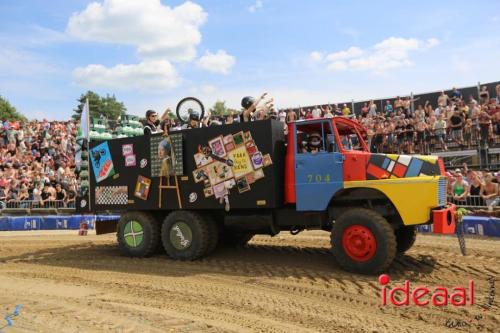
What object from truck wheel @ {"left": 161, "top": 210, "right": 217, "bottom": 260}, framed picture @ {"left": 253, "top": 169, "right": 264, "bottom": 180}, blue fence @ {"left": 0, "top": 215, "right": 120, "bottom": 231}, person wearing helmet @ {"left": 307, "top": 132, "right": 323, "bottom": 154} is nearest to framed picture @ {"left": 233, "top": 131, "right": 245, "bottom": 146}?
framed picture @ {"left": 253, "top": 169, "right": 264, "bottom": 180}

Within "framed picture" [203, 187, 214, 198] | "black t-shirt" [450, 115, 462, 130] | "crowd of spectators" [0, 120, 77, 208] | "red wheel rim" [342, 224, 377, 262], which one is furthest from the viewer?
"crowd of spectators" [0, 120, 77, 208]

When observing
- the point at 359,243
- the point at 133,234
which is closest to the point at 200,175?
the point at 133,234

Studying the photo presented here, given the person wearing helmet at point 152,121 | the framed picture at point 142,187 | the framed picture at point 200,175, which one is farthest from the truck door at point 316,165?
the person wearing helmet at point 152,121

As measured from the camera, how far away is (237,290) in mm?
6668

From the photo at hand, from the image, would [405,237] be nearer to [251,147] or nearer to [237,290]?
[251,147]

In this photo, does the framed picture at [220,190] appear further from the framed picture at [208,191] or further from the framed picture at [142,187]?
the framed picture at [142,187]

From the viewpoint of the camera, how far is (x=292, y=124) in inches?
314

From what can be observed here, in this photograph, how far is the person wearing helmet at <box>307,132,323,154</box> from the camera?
7895 millimetres

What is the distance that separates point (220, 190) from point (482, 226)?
6.85 meters

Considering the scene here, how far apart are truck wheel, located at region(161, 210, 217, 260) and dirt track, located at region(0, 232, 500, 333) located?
25cm

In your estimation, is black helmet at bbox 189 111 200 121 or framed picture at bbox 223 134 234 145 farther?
black helmet at bbox 189 111 200 121

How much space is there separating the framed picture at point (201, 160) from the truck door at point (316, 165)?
1.74m

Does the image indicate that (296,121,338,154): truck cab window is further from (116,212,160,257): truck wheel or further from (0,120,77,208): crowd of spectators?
(0,120,77,208): crowd of spectators

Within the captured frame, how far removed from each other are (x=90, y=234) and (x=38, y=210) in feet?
17.1
